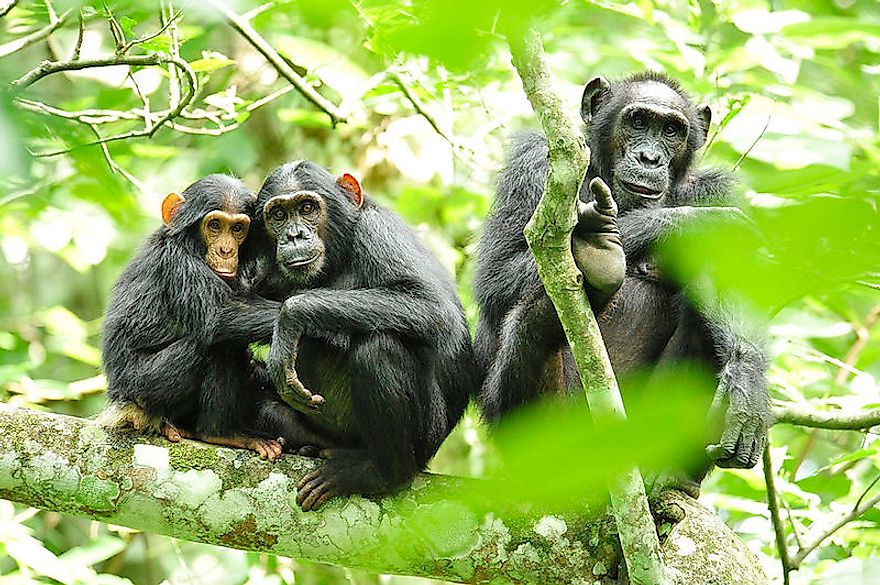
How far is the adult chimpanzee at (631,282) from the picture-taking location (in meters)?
4.21

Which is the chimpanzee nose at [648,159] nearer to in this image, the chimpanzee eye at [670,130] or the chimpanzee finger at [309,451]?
the chimpanzee eye at [670,130]

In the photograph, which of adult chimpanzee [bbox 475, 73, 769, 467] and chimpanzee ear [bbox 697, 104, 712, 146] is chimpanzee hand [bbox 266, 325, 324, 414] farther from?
chimpanzee ear [bbox 697, 104, 712, 146]

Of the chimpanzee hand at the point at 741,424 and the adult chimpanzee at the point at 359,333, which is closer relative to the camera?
the chimpanzee hand at the point at 741,424

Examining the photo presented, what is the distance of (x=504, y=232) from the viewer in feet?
15.9

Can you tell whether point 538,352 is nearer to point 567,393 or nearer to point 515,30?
point 567,393

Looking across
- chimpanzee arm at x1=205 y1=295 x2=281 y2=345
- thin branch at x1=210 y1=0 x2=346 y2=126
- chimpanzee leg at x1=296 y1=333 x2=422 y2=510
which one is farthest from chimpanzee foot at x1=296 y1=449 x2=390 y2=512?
thin branch at x1=210 y1=0 x2=346 y2=126

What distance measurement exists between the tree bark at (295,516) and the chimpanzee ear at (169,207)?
1.25m

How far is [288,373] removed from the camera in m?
4.46

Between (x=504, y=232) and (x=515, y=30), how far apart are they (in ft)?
12.9

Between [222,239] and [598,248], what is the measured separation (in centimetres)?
229

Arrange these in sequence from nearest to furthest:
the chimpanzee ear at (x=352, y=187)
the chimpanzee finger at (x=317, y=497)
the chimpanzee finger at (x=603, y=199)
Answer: the chimpanzee finger at (x=603, y=199) < the chimpanzee finger at (x=317, y=497) < the chimpanzee ear at (x=352, y=187)

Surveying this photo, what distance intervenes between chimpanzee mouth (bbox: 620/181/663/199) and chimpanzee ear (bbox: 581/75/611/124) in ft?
1.96

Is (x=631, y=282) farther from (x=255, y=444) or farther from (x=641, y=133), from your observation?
(x=255, y=444)

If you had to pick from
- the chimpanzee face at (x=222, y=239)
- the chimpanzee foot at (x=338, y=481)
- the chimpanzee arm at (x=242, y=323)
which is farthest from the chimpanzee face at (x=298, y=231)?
the chimpanzee foot at (x=338, y=481)
